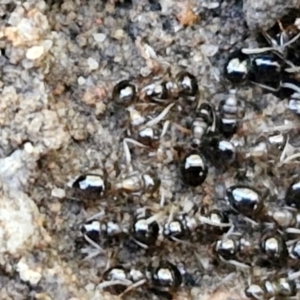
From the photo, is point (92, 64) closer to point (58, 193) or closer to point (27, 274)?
point (58, 193)

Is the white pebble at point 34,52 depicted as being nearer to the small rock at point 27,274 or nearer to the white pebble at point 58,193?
the white pebble at point 58,193

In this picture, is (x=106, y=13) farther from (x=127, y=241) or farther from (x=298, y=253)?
(x=298, y=253)

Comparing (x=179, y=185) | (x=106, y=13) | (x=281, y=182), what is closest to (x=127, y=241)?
(x=179, y=185)

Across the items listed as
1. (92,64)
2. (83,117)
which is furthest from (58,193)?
(92,64)

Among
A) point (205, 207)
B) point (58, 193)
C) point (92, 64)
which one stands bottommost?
point (205, 207)

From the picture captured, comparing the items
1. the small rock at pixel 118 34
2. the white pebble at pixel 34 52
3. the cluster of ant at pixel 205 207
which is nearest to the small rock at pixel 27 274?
the cluster of ant at pixel 205 207

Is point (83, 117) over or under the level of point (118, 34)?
under

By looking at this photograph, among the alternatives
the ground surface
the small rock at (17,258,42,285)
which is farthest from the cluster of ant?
the small rock at (17,258,42,285)
